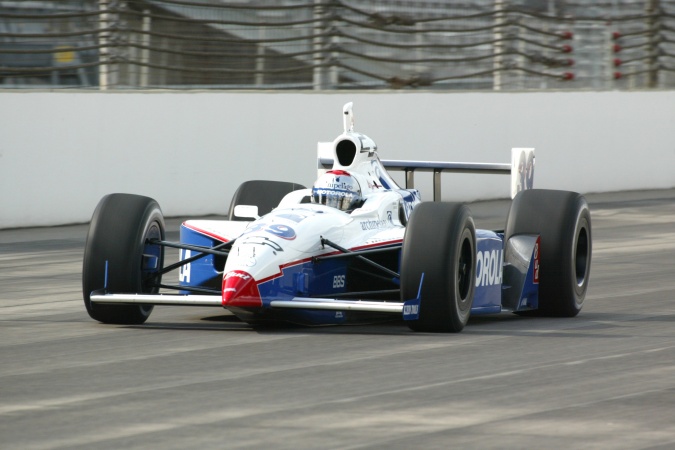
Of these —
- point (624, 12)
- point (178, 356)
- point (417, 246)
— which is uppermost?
point (624, 12)

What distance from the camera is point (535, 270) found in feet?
31.7

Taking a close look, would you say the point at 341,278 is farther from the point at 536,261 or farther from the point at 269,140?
the point at 269,140

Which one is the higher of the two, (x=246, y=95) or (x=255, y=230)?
(x=246, y=95)

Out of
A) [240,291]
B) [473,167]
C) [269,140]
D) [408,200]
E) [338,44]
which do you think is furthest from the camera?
[338,44]

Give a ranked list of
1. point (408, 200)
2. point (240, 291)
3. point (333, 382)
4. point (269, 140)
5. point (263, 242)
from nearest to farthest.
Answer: point (333, 382)
point (240, 291)
point (263, 242)
point (408, 200)
point (269, 140)

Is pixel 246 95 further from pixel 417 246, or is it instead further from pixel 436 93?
pixel 417 246

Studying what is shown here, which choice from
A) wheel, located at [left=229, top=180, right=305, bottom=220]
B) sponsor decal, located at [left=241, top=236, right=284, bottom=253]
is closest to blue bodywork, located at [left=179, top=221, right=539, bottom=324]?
sponsor decal, located at [left=241, top=236, right=284, bottom=253]

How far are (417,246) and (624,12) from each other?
49.9ft

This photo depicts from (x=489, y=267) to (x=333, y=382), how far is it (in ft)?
8.75

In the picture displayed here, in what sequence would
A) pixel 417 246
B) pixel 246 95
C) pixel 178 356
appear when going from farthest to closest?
pixel 246 95 < pixel 417 246 < pixel 178 356

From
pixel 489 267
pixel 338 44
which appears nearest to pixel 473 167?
pixel 489 267

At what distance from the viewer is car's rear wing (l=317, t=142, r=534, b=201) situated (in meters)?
10.7

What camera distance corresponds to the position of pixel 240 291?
8.11m

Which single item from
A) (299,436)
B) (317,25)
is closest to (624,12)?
(317,25)
